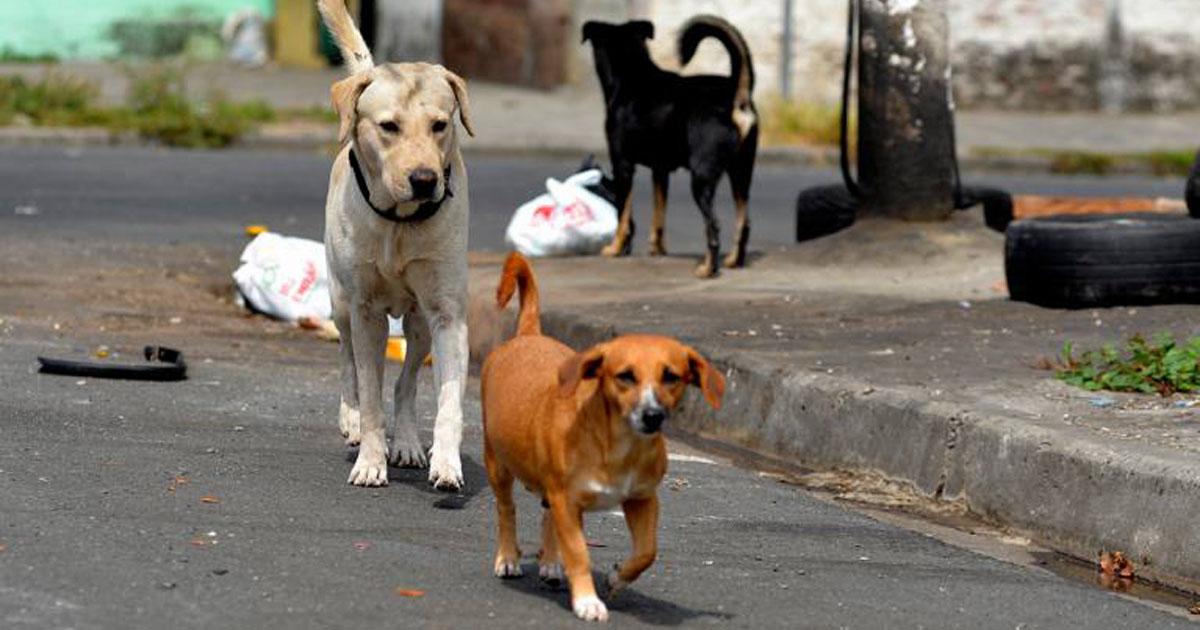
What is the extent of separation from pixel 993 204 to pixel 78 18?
1635 cm

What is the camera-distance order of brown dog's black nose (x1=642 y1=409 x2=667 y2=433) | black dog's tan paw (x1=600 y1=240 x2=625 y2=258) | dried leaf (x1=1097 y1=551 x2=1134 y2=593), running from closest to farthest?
brown dog's black nose (x1=642 y1=409 x2=667 y2=433)
dried leaf (x1=1097 y1=551 x2=1134 y2=593)
black dog's tan paw (x1=600 y1=240 x2=625 y2=258)

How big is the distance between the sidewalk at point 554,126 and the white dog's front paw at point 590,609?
49.3 feet

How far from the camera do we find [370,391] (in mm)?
7723

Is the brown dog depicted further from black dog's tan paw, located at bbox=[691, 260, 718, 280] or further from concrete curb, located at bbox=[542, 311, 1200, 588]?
black dog's tan paw, located at bbox=[691, 260, 718, 280]

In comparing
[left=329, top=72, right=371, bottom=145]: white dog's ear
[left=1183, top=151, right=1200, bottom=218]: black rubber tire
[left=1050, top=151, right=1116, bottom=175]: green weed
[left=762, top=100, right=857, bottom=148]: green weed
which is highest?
[left=329, top=72, right=371, bottom=145]: white dog's ear

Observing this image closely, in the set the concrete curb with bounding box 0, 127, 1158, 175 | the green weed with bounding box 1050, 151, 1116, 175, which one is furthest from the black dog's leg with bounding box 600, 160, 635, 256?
the green weed with bounding box 1050, 151, 1116, 175

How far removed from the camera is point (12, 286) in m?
11.7

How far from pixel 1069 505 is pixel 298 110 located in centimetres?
1601

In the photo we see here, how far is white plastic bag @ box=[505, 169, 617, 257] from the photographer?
13188 millimetres

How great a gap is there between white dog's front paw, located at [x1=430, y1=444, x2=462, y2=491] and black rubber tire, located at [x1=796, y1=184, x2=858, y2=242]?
6098 mm

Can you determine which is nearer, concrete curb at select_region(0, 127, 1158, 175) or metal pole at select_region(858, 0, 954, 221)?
metal pole at select_region(858, 0, 954, 221)

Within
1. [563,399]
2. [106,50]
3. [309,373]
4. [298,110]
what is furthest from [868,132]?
[106,50]

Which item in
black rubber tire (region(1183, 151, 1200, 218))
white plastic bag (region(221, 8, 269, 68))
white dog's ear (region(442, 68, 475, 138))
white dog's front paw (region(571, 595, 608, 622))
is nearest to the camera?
white dog's front paw (region(571, 595, 608, 622))

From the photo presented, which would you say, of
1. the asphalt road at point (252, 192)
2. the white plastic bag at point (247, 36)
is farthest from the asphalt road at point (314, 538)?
the white plastic bag at point (247, 36)
